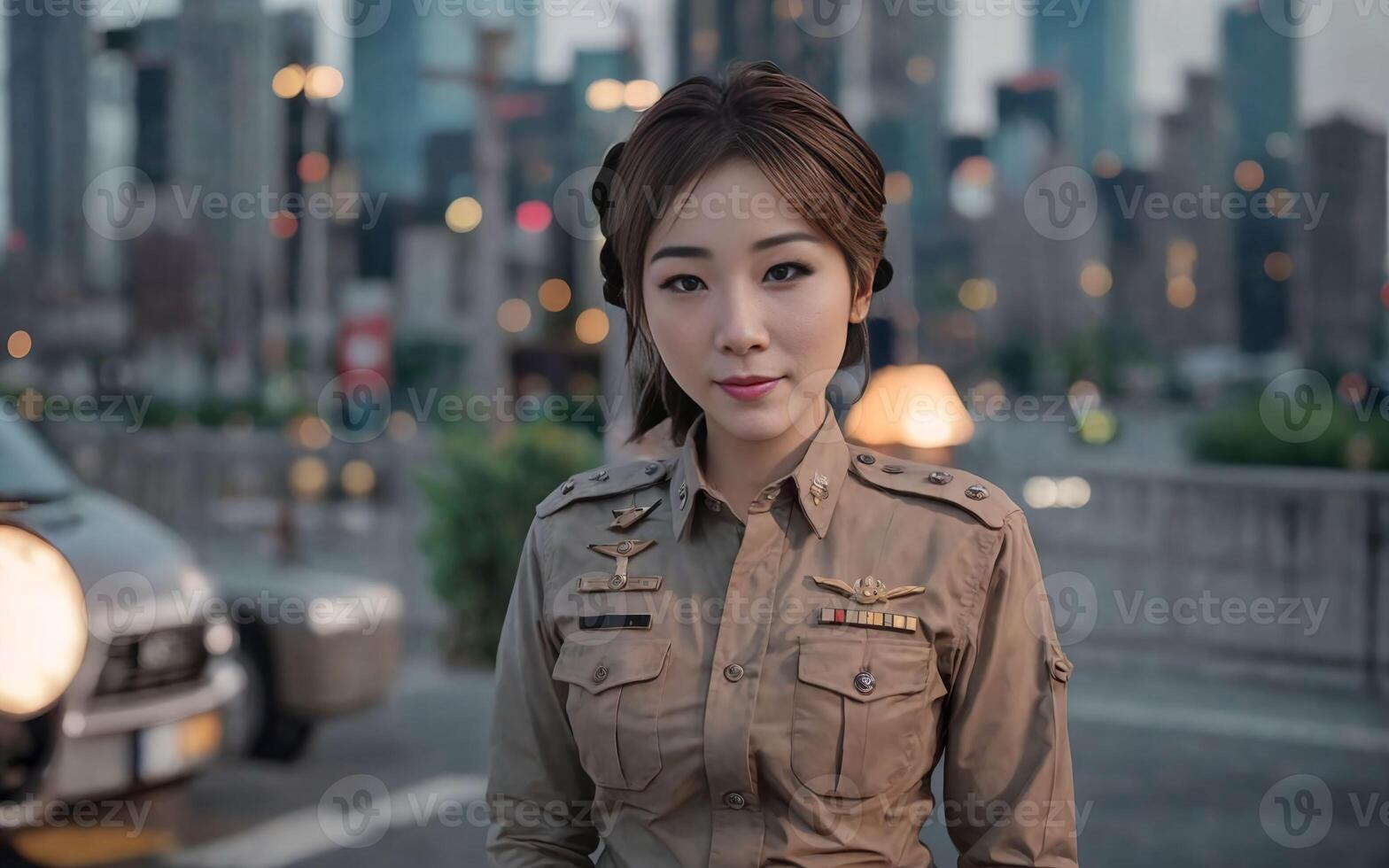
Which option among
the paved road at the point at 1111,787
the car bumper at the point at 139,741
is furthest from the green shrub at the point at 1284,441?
the car bumper at the point at 139,741

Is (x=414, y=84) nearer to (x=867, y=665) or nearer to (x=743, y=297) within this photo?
(x=743, y=297)

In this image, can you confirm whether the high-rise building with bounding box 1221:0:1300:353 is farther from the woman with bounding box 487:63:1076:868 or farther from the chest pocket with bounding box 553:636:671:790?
the chest pocket with bounding box 553:636:671:790

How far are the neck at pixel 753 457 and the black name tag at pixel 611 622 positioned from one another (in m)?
0.18

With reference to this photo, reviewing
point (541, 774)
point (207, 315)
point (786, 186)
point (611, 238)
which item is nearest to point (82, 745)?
point (541, 774)

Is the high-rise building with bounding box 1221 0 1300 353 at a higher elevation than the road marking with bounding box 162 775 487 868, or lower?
higher

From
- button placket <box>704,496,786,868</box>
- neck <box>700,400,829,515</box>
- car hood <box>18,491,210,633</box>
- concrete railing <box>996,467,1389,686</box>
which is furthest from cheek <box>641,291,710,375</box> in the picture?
concrete railing <box>996,467,1389,686</box>

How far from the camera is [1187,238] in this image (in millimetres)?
19312

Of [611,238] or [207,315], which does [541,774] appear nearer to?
[611,238]

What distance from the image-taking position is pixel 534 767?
1440 millimetres

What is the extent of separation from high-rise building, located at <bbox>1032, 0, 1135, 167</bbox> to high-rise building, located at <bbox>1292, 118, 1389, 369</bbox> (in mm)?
1980

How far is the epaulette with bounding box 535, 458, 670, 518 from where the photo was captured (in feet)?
5.00

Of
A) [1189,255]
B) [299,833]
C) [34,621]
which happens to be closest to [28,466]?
[299,833]

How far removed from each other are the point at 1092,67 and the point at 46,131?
887 cm

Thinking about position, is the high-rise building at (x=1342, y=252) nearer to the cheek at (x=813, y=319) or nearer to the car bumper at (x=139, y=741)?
the car bumper at (x=139, y=741)
